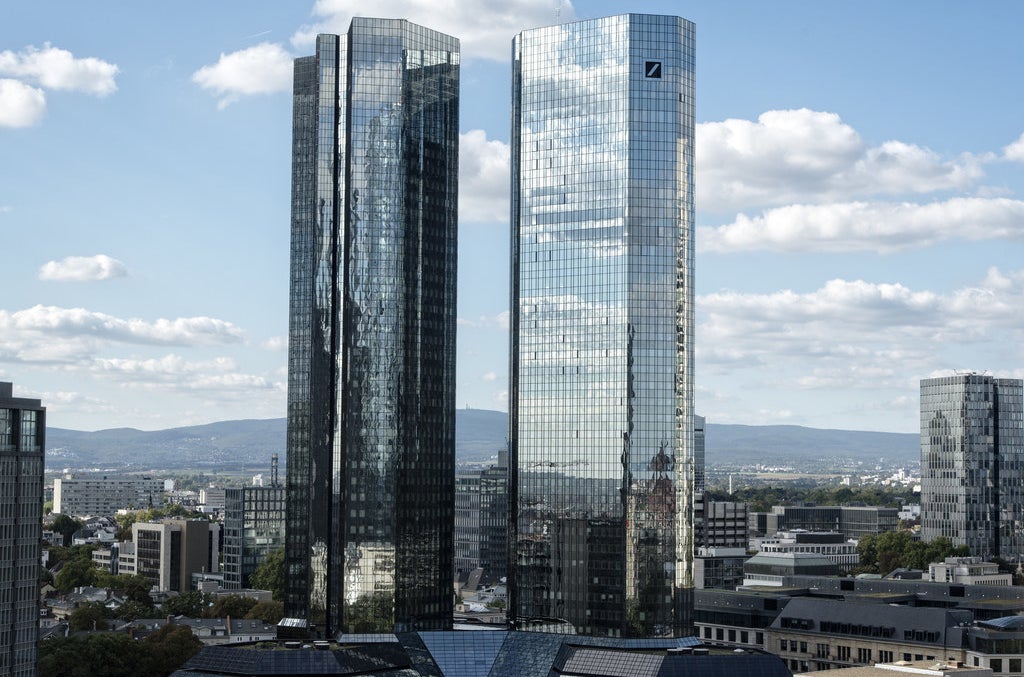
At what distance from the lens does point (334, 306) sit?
178 meters

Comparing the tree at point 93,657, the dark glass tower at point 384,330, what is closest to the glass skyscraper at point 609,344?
the dark glass tower at point 384,330

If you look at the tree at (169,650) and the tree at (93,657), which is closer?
the tree at (93,657)

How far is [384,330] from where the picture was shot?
172 meters

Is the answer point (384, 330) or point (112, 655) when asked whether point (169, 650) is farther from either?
point (384, 330)

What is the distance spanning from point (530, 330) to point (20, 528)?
200 ft

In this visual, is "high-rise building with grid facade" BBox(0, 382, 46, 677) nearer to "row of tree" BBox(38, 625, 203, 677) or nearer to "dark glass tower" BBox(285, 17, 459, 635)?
"row of tree" BBox(38, 625, 203, 677)

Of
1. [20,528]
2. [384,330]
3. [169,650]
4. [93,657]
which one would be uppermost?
[384,330]

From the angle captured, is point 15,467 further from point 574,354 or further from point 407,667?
point 574,354

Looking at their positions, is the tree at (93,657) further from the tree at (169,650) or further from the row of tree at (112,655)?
the tree at (169,650)

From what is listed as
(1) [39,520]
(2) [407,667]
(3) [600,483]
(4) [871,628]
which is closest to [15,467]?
(1) [39,520]

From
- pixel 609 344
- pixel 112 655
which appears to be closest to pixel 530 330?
pixel 609 344

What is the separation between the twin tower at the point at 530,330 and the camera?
527ft

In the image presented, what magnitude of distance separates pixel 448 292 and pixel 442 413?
14603mm

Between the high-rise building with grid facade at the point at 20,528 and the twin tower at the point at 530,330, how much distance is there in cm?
4332
